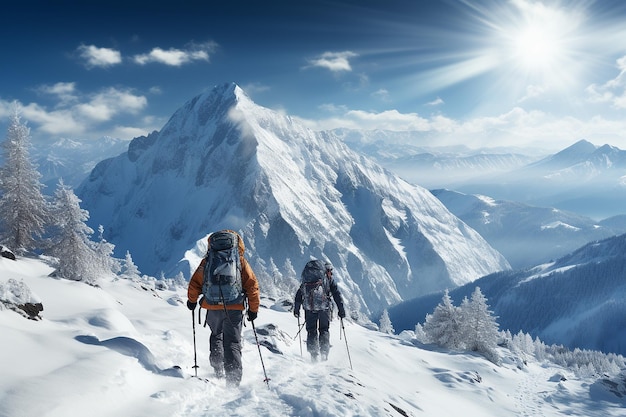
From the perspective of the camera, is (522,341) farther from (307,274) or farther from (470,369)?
(307,274)

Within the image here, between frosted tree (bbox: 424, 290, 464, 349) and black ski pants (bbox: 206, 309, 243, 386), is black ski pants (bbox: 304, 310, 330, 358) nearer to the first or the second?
black ski pants (bbox: 206, 309, 243, 386)

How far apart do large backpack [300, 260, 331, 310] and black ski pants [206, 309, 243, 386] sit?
4.64 meters

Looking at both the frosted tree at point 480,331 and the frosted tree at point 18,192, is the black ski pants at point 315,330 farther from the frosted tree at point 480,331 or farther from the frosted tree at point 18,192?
the frosted tree at point 18,192

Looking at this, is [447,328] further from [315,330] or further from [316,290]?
[316,290]

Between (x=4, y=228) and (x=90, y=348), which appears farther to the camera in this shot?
(x=4, y=228)

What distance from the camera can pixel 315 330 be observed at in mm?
13664

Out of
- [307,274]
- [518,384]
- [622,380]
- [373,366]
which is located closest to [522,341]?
[622,380]

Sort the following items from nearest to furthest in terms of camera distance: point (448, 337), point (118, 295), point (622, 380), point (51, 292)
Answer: point (51, 292) → point (118, 295) → point (622, 380) → point (448, 337)

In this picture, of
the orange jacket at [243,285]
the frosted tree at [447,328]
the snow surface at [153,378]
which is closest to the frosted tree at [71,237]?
the snow surface at [153,378]

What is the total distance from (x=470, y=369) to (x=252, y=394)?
864 inches

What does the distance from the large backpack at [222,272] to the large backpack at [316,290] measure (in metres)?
4.93

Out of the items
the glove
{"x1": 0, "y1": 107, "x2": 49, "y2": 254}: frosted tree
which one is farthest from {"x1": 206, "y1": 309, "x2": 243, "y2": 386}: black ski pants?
{"x1": 0, "y1": 107, "x2": 49, "y2": 254}: frosted tree

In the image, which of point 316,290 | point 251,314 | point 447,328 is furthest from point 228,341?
point 447,328

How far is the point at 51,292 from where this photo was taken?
50.2ft
